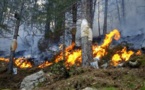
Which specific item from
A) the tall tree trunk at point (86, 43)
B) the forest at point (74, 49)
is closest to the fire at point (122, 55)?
the forest at point (74, 49)

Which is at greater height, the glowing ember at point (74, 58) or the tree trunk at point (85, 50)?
the tree trunk at point (85, 50)

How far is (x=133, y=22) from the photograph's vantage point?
2784cm

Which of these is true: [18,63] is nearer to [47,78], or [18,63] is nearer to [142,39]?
[142,39]

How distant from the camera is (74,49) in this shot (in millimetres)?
21031

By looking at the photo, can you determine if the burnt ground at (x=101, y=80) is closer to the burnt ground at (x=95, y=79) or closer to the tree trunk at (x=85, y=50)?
the burnt ground at (x=95, y=79)

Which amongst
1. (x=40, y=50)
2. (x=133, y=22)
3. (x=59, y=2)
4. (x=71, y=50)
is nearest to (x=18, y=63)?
(x=40, y=50)

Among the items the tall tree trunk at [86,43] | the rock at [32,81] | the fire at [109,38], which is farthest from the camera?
the fire at [109,38]

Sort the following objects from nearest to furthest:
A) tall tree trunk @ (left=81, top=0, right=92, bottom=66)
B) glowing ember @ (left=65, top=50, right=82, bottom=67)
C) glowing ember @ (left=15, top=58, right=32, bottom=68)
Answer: tall tree trunk @ (left=81, top=0, right=92, bottom=66) → glowing ember @ (left=65, top=50, right=82, bottom=67) → glowing ember @ (left=15, top=58, right=32, bottom=68)

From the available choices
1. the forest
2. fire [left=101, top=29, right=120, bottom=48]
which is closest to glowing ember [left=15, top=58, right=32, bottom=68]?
A: the forest

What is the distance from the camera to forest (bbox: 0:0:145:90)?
876cm

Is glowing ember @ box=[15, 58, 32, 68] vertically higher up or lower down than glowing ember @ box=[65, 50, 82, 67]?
lower down

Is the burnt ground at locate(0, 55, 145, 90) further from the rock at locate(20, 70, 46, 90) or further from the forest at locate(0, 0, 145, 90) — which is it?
the rock at locate(20, 70, 46, 90)

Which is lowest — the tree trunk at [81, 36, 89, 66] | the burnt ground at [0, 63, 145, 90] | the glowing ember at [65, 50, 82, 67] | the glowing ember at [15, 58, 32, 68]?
the glowing ember at [15, 58, 32, 68]

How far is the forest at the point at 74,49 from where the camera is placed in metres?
8.76
